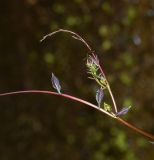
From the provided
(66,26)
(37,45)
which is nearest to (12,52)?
(37,45)

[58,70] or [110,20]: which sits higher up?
[110,20]

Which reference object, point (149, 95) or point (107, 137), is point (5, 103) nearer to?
point (107, 137)

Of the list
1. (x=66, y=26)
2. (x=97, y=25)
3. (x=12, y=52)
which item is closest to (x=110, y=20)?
(x=97, y=25)

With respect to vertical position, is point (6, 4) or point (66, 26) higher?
point (6, 4)

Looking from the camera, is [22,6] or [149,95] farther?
[22,6]

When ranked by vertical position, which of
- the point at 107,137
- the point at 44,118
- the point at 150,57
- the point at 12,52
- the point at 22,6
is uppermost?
the point at 22,6

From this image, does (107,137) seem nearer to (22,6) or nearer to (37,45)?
(37,45)

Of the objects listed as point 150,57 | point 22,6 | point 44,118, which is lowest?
point 44,118
